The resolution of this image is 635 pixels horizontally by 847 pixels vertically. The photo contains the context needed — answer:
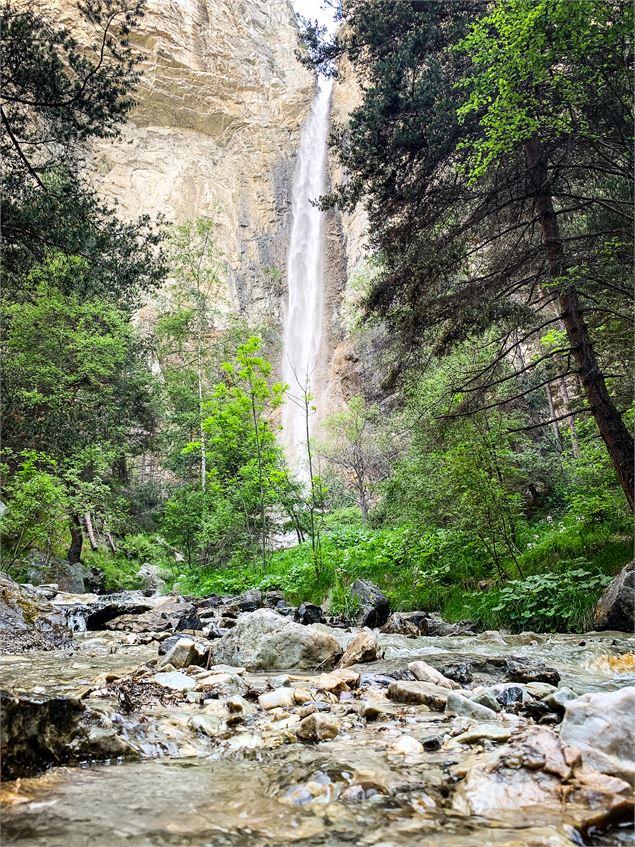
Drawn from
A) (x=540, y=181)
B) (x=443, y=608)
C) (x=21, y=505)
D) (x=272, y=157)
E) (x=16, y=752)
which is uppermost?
(x=272, y=157)

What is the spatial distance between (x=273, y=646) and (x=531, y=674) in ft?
7.09

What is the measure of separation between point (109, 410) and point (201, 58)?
49.5 m

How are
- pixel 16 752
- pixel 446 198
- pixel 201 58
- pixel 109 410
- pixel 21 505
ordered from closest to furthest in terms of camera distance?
pixel 16 752 → pixel 446 198 → pixel 21 505 → pixel 109 410 → pixel 201 58

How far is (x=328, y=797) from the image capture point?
64.3 inches

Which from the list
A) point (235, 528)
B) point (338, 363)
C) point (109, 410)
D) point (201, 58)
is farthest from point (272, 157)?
point (235, 528)

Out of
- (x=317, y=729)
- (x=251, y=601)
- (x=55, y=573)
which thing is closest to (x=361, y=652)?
(x=317, y=729)

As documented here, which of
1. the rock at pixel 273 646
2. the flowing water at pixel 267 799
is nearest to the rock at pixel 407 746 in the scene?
the flowing water at pixel 267 799

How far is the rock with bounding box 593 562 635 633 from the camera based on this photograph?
5.73 metres

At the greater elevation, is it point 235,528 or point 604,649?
point 235,528

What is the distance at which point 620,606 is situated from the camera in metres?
5.79

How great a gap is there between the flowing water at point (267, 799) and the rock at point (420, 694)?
0.63ft

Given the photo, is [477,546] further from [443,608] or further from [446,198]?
[446,198]

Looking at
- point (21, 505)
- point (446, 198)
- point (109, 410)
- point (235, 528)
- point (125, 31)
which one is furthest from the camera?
point (109, 410)

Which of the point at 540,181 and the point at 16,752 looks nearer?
the point at 16,752
